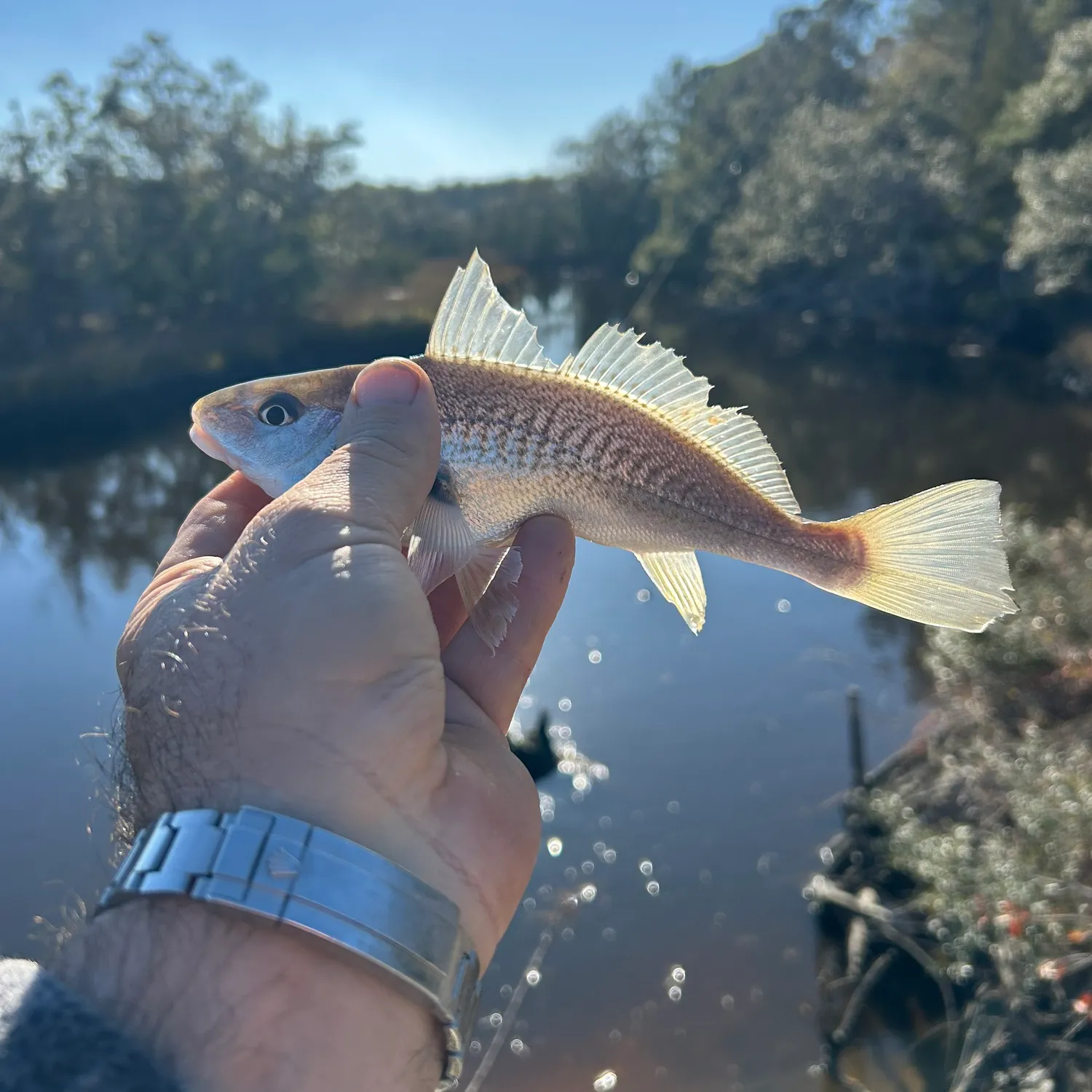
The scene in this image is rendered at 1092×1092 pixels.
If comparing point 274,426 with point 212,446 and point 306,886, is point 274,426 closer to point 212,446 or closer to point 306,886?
point 212,446

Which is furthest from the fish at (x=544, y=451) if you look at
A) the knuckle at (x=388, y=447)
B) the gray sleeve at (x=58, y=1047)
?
the gray sleeve at (x=58, y=1047)

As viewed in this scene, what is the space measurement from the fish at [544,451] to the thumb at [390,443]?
21cm

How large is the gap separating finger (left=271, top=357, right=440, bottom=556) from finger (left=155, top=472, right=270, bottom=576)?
585 mm

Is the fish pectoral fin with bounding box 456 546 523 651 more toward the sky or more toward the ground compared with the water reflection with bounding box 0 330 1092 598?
more toward the ground

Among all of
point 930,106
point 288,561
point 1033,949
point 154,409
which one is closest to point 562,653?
point 1033,949

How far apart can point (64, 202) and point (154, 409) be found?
12685mm

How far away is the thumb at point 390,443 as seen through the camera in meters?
1.97

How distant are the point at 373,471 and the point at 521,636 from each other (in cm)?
81

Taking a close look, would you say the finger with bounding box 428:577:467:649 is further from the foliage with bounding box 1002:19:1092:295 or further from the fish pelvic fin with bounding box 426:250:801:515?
the foliage with bounding box 1002:19:1092:295

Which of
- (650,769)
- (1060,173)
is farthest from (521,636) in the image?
(1060,173)

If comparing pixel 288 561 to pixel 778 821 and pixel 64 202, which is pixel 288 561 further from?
pixel 64 202

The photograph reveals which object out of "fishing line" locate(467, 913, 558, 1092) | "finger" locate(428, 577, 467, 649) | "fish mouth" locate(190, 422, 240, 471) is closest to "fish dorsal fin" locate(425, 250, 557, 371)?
"fish mouth" locate(190, 422, 240, 471)

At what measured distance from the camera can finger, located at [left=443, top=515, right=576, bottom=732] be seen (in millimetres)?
2498

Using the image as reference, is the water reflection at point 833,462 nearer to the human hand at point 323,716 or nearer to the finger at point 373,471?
the finger at point 373,471
